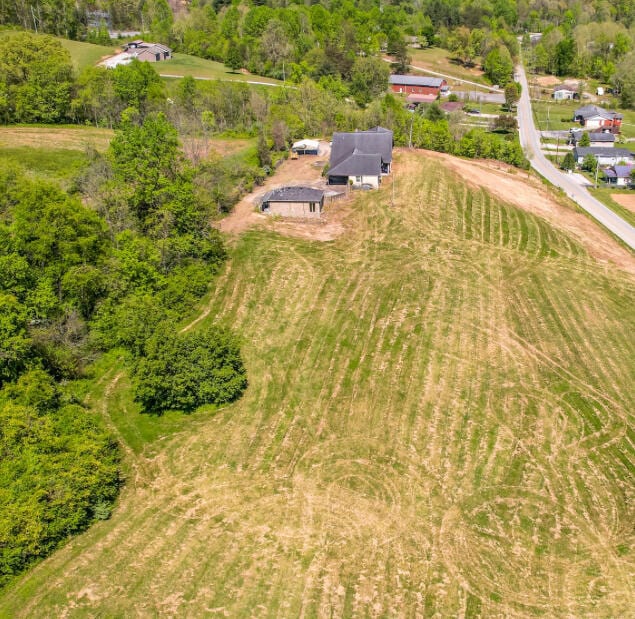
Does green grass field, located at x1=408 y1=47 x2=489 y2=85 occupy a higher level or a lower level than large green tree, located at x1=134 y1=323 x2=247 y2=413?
higher

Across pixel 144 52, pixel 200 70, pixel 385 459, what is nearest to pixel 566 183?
pixel 385 459

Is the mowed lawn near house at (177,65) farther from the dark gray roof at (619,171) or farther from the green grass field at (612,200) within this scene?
the green grass field at (612,200)

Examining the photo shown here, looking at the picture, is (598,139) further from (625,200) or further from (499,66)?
(499,66)

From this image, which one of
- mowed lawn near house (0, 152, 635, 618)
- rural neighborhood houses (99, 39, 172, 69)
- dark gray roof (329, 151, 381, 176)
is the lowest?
mowed lawn near house (0, 152, 635, 618)

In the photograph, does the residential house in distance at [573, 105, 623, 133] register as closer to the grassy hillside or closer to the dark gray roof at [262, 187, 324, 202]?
the grassy hillside

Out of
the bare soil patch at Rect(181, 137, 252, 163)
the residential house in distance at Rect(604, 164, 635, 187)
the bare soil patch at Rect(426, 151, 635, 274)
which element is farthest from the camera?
the residential house in distance at Rect(604, 164, 635, 187)

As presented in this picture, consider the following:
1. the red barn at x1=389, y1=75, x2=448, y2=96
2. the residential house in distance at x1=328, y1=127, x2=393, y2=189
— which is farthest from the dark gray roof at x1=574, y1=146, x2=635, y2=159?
the red barn at x1=389, y1=75, x2=448, y2=96

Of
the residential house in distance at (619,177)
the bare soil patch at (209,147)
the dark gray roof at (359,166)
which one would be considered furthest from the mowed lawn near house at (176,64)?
the residential house in distance at (619,177)
